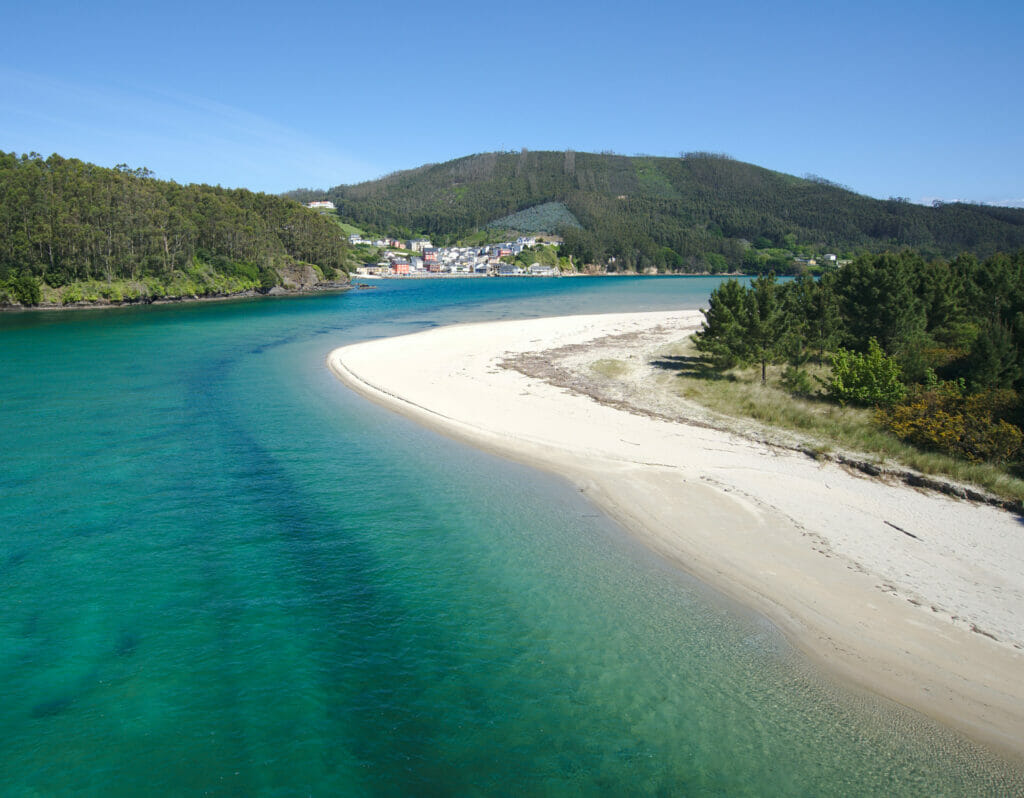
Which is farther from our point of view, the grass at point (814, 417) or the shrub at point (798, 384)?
the shrub at point (798, 384)

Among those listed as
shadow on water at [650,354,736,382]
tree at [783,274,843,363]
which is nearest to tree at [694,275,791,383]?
shadow on water at [650,354,736,382]

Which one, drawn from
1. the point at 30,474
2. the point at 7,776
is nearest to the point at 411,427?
the point at 30,474

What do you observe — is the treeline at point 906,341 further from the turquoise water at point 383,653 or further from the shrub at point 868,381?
the turquoise water at point 383,653

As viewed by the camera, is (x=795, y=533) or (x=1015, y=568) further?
(x=795, y=533)

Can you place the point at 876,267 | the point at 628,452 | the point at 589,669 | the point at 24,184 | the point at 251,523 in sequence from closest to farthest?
the point at 589,669 < the point at 251,523 < the point at 628,452 < the point at 876,267 < the point at 24,184

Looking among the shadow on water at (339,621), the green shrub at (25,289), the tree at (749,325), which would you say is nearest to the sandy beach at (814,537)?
the tree at (749,325)

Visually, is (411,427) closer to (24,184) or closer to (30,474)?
(30,474)

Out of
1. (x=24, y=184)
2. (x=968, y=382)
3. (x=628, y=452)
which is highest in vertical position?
(x=24, y=184)

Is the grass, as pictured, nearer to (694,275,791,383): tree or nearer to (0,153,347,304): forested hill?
(694,275,791,383): tree
